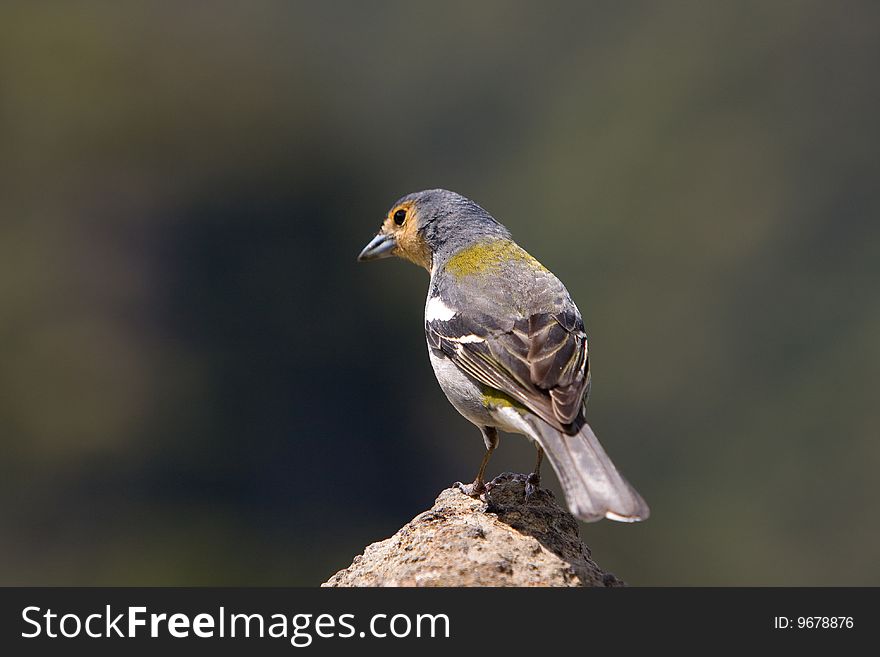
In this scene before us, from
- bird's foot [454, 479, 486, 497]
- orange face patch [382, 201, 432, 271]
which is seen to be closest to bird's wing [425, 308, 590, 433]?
bird's foot [454, 479, 486, 497]

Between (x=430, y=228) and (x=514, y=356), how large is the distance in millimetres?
2329

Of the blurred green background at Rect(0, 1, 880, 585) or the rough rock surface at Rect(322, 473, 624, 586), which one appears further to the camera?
the blurred green background at Rect(0, 1, 880, 585)

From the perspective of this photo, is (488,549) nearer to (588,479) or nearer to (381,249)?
(588,479)

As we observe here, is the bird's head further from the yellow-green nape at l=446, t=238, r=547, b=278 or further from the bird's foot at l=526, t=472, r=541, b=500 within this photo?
the bird's foot at l=526, t=472, r=541, b=500

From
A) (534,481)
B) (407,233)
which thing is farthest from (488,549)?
(407,233)

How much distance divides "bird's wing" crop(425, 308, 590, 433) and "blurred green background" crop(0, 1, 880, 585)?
59.6 ft

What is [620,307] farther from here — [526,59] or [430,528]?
[430,528]

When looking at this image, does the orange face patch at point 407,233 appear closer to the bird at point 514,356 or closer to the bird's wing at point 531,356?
the bird at point 514,356

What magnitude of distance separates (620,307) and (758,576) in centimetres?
1058

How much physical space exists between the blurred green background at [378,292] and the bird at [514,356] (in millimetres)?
17406

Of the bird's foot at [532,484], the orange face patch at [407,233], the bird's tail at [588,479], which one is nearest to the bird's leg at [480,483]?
the bird's foot at [532,484]

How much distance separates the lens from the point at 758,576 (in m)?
26.8

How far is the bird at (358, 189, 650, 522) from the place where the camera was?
6.11m

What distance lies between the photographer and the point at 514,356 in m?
6.97
